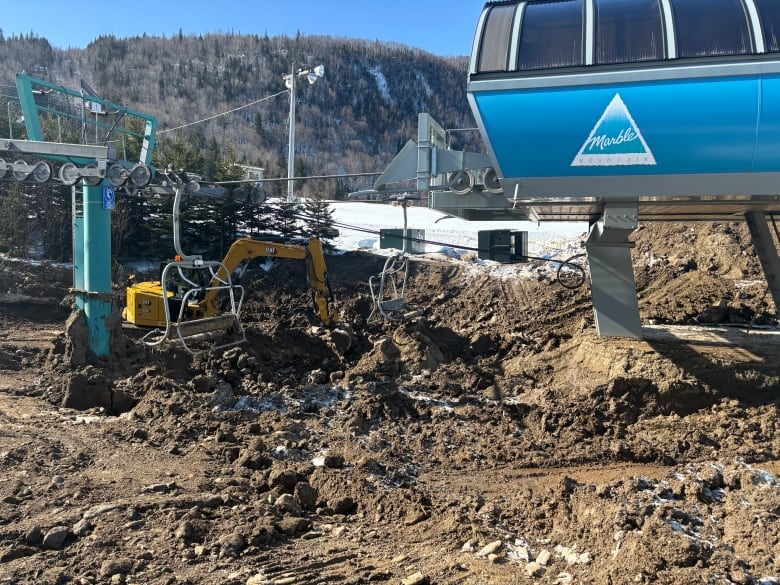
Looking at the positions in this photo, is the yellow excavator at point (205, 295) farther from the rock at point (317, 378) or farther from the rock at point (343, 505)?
the rock at point (343, 505)

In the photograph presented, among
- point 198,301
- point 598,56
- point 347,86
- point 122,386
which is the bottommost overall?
point 122,386

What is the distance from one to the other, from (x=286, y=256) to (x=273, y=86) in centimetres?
11874

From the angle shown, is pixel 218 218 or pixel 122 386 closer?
pixel 122 386

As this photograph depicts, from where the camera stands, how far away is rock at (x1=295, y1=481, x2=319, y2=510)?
17.7 ft

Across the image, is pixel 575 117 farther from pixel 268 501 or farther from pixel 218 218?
pixel 218 218

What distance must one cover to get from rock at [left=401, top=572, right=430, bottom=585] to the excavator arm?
8.14 metres

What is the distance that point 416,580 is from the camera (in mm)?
4043

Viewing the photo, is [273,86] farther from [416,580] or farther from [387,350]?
[416,580]

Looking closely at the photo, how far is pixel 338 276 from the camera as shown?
815 inches

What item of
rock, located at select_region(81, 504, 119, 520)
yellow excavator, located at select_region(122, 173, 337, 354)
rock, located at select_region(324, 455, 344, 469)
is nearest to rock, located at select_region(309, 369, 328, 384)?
yellow excavator, located at select_region(122, 173, 337, 354)

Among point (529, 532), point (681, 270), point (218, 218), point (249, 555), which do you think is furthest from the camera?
point (218, 218)

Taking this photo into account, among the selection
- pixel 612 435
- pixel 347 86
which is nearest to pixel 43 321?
pixel 612 435

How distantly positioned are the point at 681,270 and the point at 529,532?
1266cm

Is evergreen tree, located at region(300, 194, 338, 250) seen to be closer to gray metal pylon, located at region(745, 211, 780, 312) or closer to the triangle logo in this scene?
gray metal pylon, located at region(745, 211, 780, 312)
